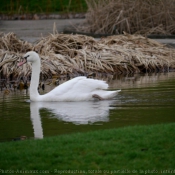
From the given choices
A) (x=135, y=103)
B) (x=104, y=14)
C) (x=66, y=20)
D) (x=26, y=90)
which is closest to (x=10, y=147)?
(x=135, y=103)

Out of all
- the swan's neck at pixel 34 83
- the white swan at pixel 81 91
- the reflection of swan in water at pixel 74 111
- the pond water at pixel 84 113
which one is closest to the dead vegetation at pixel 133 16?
the pond water at pixel 84 113

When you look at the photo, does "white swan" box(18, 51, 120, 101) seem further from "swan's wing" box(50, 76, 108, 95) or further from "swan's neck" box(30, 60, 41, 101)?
"swan's neck" box(30, 60, 41, 101)

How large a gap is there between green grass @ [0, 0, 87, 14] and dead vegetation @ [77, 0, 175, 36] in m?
19.1

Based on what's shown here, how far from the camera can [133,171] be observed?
665cm

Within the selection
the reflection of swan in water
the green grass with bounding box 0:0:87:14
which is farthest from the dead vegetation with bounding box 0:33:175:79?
the green grass with bounding box 0:0:87:14

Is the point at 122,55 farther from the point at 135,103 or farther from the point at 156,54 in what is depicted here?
the point at 135,103

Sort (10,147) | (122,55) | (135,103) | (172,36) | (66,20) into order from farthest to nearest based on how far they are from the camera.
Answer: (66,20) → (172,36) → (122,55) → (135,103) → (10,147)

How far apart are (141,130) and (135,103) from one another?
3.79 metres

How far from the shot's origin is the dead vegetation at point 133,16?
29266mm

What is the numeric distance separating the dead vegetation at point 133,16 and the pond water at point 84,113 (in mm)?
14354

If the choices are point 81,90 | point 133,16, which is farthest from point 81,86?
point 133,16

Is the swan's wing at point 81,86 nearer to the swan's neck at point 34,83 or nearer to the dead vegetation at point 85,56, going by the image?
the swan's neck at point 34,83

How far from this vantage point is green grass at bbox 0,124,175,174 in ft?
22.5

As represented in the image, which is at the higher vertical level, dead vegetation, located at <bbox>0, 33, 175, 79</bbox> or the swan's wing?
dead vegetation, located at <bbox>0, 33, 175, 79</bbox>
